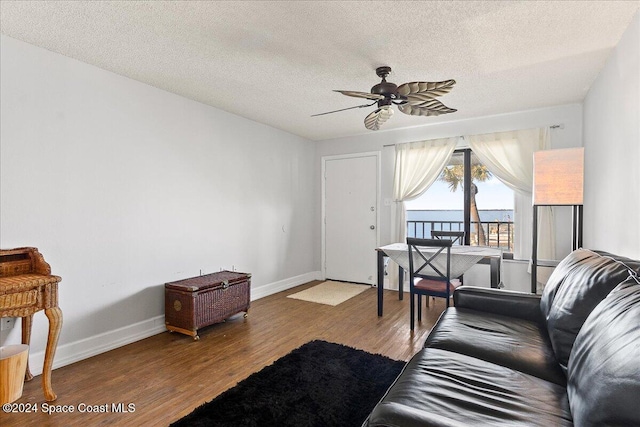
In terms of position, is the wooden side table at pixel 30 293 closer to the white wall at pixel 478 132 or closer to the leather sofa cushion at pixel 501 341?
the leather sofa cushion at pixel 501 341

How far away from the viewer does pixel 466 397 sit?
48.6 inches

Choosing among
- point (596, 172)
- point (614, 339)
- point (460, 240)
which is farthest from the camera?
point (460, 240)

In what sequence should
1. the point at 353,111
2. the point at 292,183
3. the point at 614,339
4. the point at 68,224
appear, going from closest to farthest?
1. the point at 614,339
2. the point at 68,224
3. the point at 353,111
4. the point at 292,183

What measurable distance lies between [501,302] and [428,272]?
1.14m

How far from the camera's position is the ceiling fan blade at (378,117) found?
9.21 ft

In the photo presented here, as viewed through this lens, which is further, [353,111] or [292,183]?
[292,183]

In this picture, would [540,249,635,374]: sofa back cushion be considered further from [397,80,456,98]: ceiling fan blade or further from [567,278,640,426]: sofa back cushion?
[397,80,456,98]: ceiling fan blade

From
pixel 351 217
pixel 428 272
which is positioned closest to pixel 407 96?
pixel 428 272

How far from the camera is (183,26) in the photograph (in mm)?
2213

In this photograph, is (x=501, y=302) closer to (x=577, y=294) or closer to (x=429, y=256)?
(x=577, y=294)

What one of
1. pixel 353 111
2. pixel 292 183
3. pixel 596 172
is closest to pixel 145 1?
pixel 353 111

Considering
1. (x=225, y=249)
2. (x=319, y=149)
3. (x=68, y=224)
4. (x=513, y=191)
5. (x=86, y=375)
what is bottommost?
(x=86, y=375)

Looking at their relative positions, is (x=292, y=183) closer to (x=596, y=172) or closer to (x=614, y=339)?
(x=596, y=172)

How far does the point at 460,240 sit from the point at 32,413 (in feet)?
15.2
